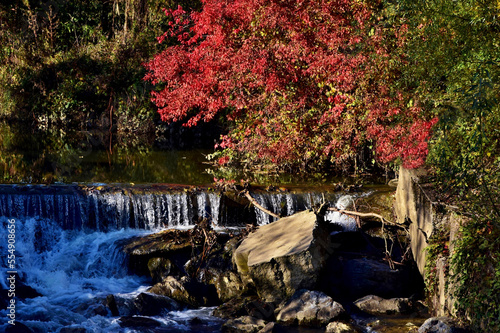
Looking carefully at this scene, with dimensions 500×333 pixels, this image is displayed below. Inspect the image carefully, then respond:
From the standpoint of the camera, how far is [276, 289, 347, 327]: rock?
26.2ft

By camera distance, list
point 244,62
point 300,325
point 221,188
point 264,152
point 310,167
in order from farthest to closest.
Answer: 1. point 310,167
2. point 264,152
3. point 244,62
4. point 221,188
5. point 300,325

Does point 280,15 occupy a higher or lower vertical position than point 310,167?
higher

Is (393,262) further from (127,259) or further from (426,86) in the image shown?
(127,259)

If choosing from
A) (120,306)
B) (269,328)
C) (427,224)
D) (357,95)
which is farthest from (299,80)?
(269,328)

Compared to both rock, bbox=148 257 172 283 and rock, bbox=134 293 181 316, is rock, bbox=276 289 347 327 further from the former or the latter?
rock, bbox=148 257 172 283

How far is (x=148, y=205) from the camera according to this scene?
38.8 ft

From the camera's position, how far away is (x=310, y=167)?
1527cm

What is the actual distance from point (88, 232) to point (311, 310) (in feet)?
17.8

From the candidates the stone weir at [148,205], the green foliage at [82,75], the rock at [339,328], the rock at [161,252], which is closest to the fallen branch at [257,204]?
the stone weir at [148,205]

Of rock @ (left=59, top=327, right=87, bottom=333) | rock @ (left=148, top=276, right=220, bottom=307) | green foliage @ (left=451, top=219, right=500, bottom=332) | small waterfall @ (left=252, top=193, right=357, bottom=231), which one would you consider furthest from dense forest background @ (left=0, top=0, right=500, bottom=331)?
rock @ (left=59, top=327, right=87, bottom=333)

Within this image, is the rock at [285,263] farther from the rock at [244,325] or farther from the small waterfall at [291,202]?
the small waterfall at [291,202]

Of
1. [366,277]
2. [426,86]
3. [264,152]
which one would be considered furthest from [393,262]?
[264,152]

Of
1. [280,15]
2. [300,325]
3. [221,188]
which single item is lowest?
[300,325]

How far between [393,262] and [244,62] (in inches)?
237
